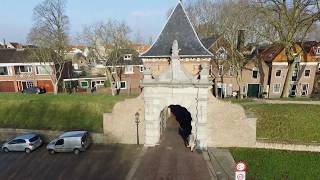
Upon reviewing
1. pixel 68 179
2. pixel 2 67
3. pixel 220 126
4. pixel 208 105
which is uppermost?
pixel 2 67

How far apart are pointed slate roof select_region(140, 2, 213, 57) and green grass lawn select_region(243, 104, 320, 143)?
7.87 meters

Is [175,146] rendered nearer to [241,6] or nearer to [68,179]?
[68,179]

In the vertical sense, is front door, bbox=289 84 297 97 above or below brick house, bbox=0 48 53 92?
below

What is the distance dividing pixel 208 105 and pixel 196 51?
25.0 feet

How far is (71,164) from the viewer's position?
22.4 m

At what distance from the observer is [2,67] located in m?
49.4

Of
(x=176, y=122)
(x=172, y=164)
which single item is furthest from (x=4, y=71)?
(x=172, y=164)

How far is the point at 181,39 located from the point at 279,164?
15241mm

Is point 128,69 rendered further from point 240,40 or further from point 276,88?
point 276,88

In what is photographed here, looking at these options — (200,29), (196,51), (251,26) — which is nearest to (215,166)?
(196,51)

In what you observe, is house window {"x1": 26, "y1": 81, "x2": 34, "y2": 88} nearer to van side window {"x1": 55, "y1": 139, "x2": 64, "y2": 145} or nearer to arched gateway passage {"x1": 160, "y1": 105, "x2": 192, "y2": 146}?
arched gateway passage {"x1": 160, "y1": 105, "x2": 192, "y2": 146}

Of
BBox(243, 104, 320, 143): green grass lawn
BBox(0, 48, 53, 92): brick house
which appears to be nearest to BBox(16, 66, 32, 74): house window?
BBox(0, 48, 53, 92): brick house

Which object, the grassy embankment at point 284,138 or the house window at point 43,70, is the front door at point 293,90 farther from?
the house window at point 43,70

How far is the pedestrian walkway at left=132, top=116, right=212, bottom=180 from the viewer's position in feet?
65.1
